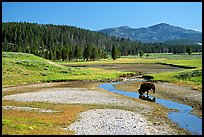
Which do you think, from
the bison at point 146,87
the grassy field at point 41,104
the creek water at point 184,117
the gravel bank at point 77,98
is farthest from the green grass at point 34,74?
the creek water at point 184,117

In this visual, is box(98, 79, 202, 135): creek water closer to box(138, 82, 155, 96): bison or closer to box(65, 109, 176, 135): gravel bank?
box(65, 109, 176, 135): gravel bank

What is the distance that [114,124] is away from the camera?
2444 cm

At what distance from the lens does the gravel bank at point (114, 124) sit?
2197cm

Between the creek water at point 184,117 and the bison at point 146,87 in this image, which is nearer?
the creek water at point 184,117

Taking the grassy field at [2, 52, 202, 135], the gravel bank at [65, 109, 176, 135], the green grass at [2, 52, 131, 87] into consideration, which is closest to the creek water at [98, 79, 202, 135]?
the grassy field at [2, 52, 202, 135]

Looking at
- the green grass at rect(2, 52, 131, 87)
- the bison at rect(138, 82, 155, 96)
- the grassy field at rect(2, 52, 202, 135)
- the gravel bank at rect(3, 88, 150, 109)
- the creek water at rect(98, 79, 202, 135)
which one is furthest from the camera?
the green grass at rect(2, 52, 131, 87)

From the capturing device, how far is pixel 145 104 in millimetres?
35812

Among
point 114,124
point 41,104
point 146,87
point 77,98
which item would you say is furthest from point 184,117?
point 41,104

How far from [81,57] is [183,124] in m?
153

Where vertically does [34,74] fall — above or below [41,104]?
above

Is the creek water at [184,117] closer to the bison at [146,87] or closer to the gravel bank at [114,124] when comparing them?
the gravel bank at [114,124]

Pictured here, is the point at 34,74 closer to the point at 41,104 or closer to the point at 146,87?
the point at 146,87

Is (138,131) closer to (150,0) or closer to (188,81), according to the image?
(150,0)

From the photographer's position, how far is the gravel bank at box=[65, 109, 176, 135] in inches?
865
